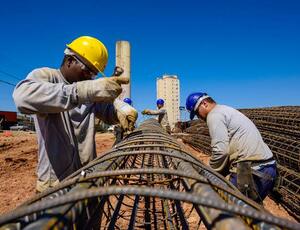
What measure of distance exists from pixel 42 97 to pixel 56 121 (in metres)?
0.39

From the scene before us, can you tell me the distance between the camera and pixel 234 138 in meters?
4.04

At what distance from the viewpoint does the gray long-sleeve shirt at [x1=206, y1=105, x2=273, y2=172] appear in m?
3.99

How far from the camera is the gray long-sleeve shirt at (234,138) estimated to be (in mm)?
3992

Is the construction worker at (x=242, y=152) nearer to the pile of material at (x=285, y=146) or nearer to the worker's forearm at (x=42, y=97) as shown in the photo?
the pile of material at (x=285, y=146)

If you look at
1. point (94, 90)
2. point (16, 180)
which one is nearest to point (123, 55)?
point (94, 90)

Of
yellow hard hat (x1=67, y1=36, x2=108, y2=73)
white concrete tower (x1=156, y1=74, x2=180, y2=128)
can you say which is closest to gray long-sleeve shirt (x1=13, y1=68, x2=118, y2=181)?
yellow hard hat (x1=67, y1=36, x2=108, y2=73)

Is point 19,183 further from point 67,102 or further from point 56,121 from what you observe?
point 67,102

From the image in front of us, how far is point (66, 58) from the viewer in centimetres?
274

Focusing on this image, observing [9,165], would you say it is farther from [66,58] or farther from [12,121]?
[12,121]

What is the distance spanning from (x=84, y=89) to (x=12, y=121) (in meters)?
35.8

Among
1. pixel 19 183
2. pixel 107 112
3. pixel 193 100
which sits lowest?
pixel 19 183

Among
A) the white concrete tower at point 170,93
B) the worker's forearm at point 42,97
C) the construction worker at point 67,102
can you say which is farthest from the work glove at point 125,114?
the white concrete tower at point 170,93

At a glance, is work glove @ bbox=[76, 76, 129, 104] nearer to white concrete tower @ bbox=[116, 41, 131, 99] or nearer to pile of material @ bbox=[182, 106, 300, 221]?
pile of material @ bbox=[182, 106, 300, 221]

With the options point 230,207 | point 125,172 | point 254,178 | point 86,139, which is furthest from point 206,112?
point 230,207
